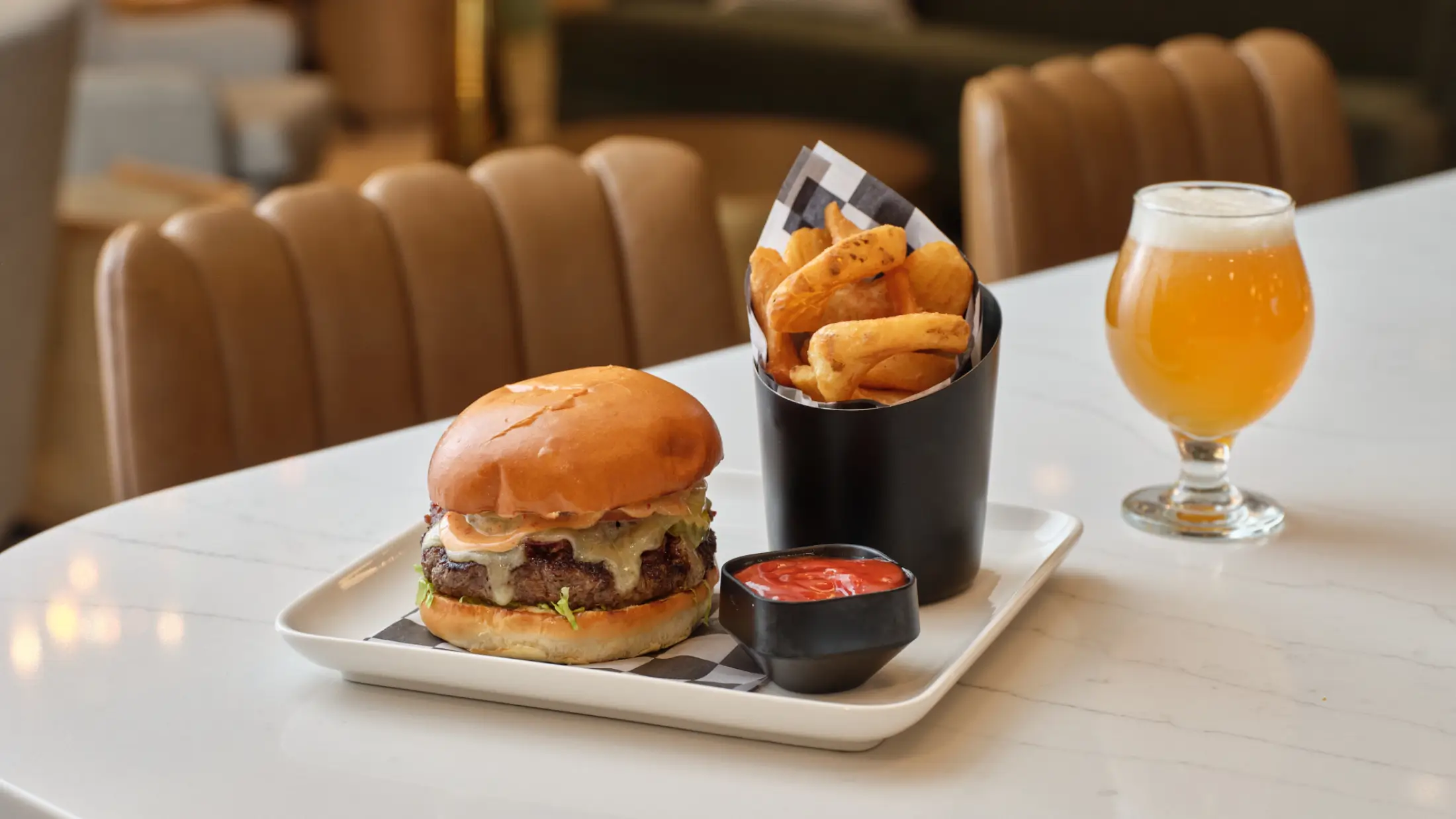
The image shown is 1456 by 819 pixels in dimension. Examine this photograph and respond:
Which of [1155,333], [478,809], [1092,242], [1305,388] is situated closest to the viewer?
[478,809]

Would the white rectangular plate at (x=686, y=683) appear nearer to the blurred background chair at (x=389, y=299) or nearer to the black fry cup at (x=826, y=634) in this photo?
the black fry cup at (x=826, y=634)

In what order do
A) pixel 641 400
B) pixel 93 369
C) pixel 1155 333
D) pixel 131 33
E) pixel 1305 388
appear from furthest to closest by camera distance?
pixel 131 33, pixel 93 369, pixel 1305 388, pixel 1155 333, pixel 641 400

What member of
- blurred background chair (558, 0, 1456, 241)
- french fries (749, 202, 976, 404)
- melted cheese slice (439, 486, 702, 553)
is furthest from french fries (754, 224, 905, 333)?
blurred background chair (558, 0, 1456, 241)

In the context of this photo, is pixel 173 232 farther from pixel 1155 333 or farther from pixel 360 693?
pixel 1155 333

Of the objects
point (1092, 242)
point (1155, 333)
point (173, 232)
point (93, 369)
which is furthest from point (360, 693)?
point (93, 369)

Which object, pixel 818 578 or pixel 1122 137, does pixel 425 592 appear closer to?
pixel 818 578

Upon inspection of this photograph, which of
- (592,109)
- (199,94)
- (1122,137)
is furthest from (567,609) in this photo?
(592,109)

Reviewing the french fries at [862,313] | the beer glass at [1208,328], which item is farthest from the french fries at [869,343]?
the beer glass at [1208,328]

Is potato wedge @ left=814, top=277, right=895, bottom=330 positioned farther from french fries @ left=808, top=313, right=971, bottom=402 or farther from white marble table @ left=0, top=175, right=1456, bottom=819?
white marble table @ left=0, top=175, right=1456, bottom=819
